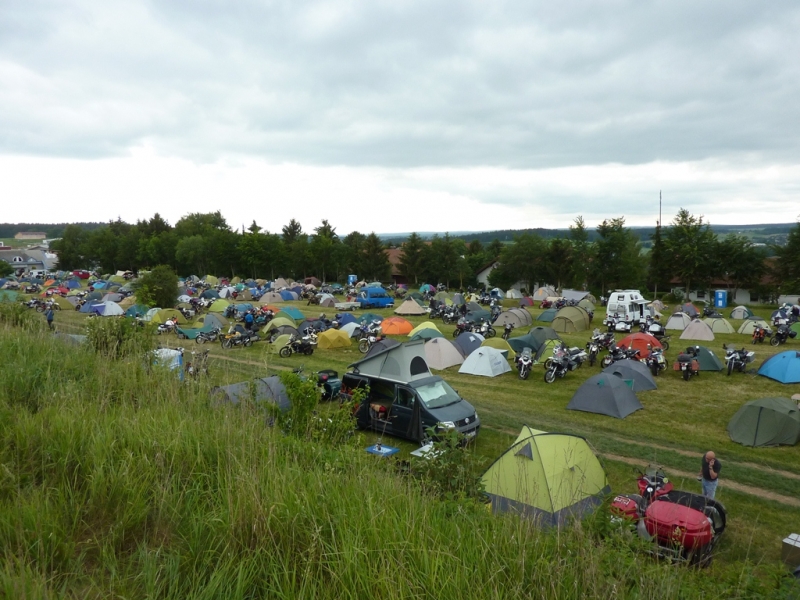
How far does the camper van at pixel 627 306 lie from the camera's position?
75.8ft

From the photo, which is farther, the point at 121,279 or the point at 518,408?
the point at 121,279

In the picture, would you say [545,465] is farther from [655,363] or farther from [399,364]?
[655,363]

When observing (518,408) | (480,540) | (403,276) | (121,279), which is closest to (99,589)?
(480,540)

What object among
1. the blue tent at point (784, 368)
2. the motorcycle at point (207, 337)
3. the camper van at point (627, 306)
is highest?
the camper van at point (627, 306)

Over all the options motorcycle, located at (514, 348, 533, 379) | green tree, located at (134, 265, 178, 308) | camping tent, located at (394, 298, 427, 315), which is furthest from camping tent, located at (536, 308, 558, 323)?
green tree, located at (134, 265, 178, 308)

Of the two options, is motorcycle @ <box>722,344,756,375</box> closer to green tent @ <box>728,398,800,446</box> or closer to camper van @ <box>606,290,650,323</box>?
green tent @ <box>728,398,800,446</box>

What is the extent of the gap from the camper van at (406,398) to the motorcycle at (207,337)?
41.5 feet

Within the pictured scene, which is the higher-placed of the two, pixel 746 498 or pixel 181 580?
pixel 181 580

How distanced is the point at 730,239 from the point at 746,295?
4.40 m

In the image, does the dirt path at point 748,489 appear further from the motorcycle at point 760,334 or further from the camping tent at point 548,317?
Answer: the camping tent at point 548,317

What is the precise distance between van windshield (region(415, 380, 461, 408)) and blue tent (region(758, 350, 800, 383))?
9896 millimetres

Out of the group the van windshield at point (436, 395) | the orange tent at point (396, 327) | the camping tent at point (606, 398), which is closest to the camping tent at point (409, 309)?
the orange tent at point (396, 327)

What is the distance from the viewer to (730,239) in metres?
34.0

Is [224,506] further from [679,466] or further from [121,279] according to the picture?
[121,279]
